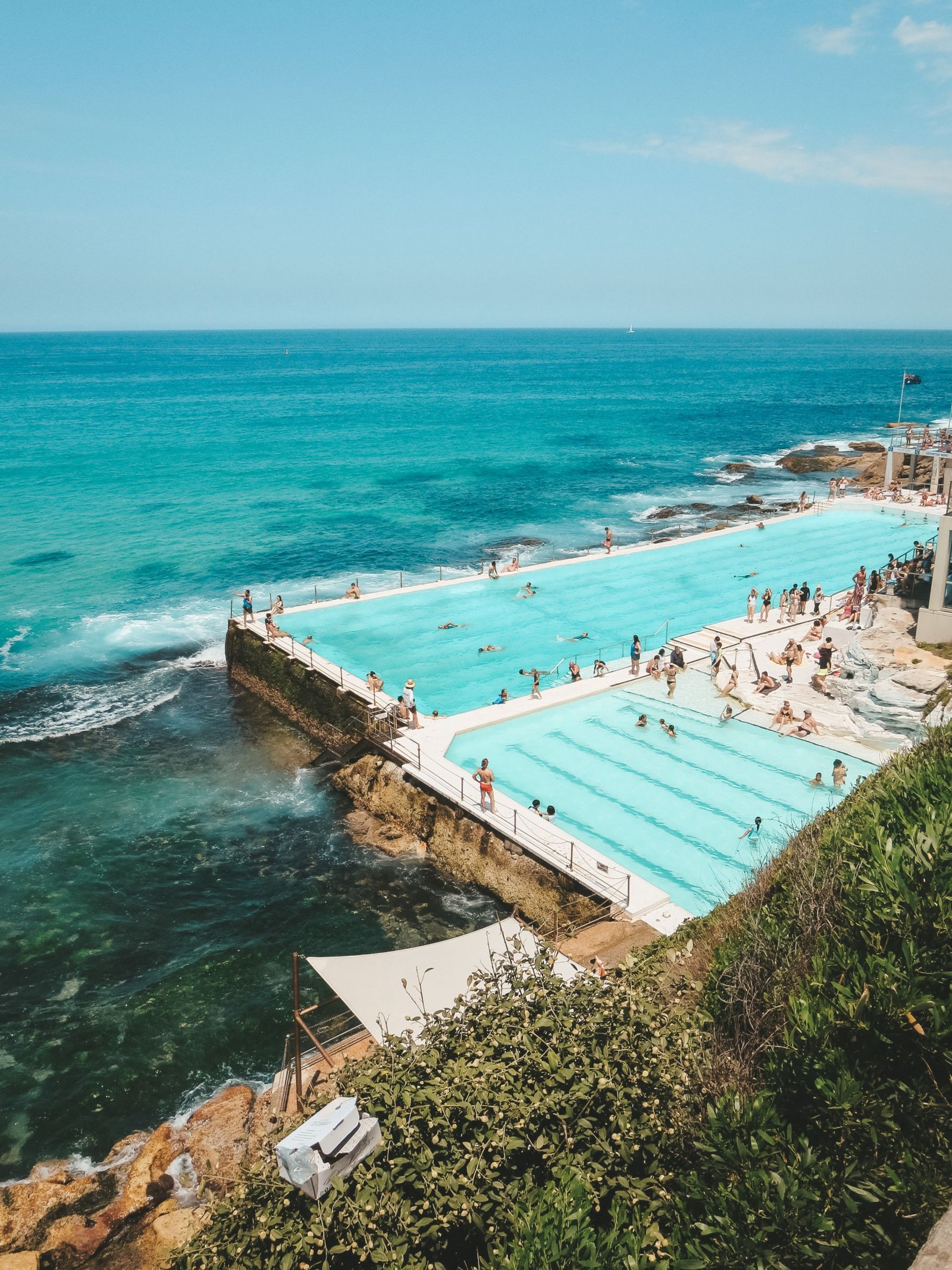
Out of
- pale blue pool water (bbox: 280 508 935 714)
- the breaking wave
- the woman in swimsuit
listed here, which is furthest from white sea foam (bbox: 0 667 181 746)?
the woman in swimsuit

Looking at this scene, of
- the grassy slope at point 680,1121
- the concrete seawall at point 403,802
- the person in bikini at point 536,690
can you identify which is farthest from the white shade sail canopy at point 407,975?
the person in bikini at point 536,690

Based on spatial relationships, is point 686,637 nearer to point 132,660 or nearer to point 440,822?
point 440,822

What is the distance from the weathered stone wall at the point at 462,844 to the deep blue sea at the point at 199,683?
521 mm

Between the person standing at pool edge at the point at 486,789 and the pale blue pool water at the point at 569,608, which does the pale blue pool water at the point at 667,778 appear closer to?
the person standing at pool edge at the point at 486,789

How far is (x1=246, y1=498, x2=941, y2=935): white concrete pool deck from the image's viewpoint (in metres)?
15.4

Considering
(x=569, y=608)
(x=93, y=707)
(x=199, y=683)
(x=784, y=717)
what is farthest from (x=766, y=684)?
(x=93, y=707)

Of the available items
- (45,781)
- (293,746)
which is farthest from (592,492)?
(45,781)

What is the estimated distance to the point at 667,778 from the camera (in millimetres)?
19297

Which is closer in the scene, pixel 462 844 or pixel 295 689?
pixel 462 844

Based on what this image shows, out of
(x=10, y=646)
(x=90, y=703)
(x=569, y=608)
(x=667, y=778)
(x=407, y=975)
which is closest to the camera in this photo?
(x=407, y=975)

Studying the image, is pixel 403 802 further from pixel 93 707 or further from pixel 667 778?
pixel 93 707

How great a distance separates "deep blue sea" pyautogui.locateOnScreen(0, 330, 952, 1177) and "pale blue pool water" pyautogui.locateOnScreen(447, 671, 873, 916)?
10.0ft

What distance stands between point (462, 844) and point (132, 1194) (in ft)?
27.5

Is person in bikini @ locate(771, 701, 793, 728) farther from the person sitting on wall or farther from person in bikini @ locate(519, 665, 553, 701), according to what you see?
the person sitting on wall
